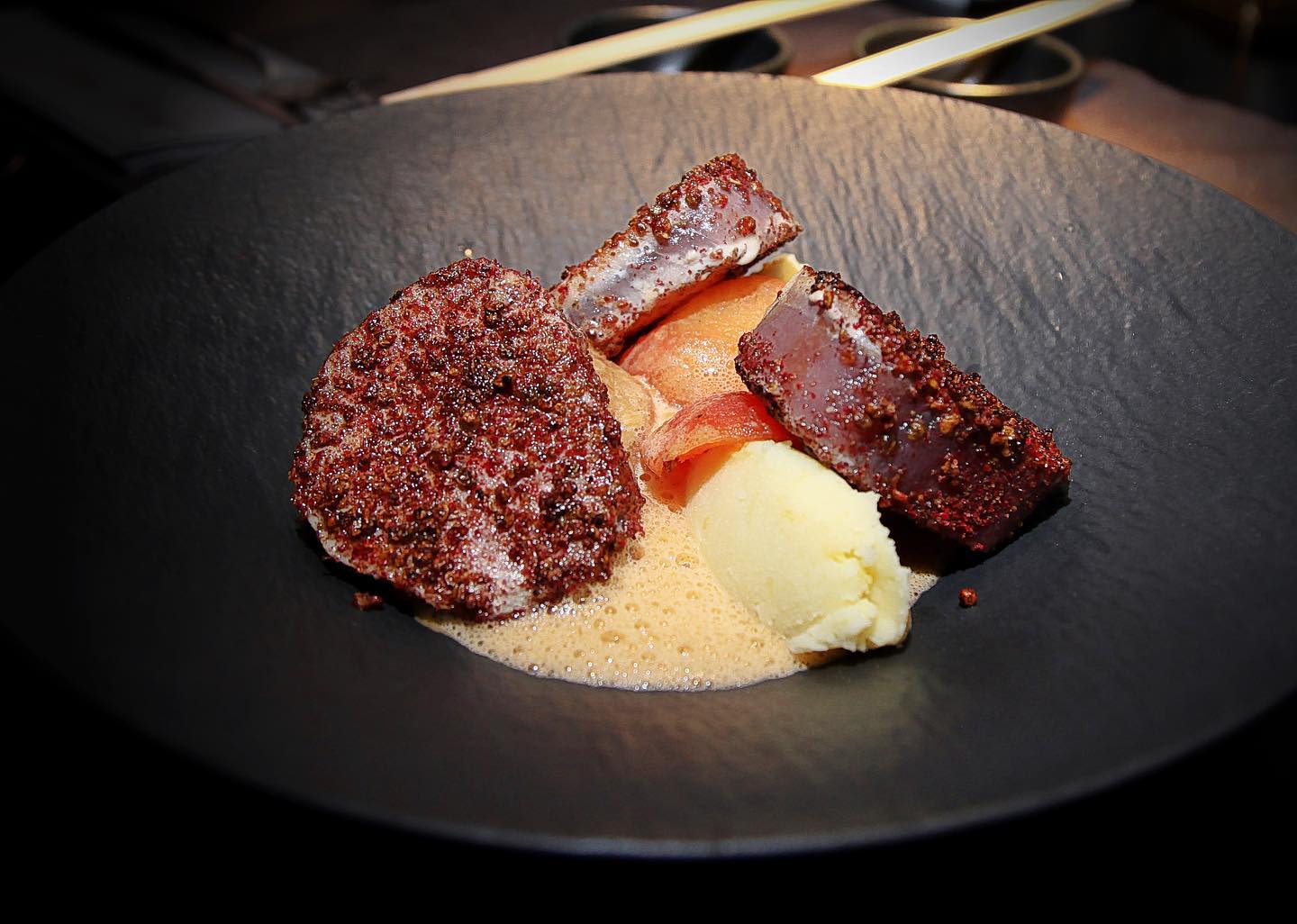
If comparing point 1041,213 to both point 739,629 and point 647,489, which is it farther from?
point 739,629

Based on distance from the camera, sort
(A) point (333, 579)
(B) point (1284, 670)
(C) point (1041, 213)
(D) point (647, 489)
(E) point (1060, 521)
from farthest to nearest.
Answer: (C) point (1041, 213), (D) point (647, 489), (E) point (1060, 521), (A) point (333, 579), (B) point (1284, 670)

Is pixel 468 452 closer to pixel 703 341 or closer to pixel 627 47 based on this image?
pixel 703 341

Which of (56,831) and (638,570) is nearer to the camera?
(56,831)

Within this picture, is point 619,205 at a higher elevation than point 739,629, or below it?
higher

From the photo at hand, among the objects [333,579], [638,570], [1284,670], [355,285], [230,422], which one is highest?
[355,285]

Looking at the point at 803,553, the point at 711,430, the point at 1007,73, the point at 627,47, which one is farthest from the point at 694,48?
the point at 803,553

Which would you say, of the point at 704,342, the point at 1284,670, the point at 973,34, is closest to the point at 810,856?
the point at 1284,670
